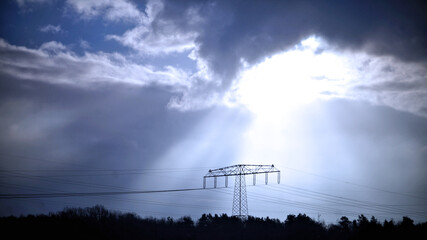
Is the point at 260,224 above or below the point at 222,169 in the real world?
below

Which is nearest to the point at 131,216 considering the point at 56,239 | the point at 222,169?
the point at 56,239

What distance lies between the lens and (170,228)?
10762 centimetres

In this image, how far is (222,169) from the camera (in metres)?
72.3

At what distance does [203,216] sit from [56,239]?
2977 inches

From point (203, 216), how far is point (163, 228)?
37646mm

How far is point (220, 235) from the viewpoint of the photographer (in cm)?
10331

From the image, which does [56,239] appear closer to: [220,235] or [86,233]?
[86,233]

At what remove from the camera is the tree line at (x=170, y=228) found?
250 ft

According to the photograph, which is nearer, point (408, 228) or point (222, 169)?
point (222, 169)

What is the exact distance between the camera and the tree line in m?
76.1

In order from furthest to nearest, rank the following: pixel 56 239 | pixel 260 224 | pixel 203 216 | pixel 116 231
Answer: pixel 203 216 < pixel 260 224 < pixel 116 231 < pixel 56 239

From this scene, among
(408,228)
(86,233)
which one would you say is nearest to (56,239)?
(86,233)

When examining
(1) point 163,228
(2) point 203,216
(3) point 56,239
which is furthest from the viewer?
(2) point 203,216

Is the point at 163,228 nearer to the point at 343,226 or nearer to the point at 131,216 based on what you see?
the point at 131,216
